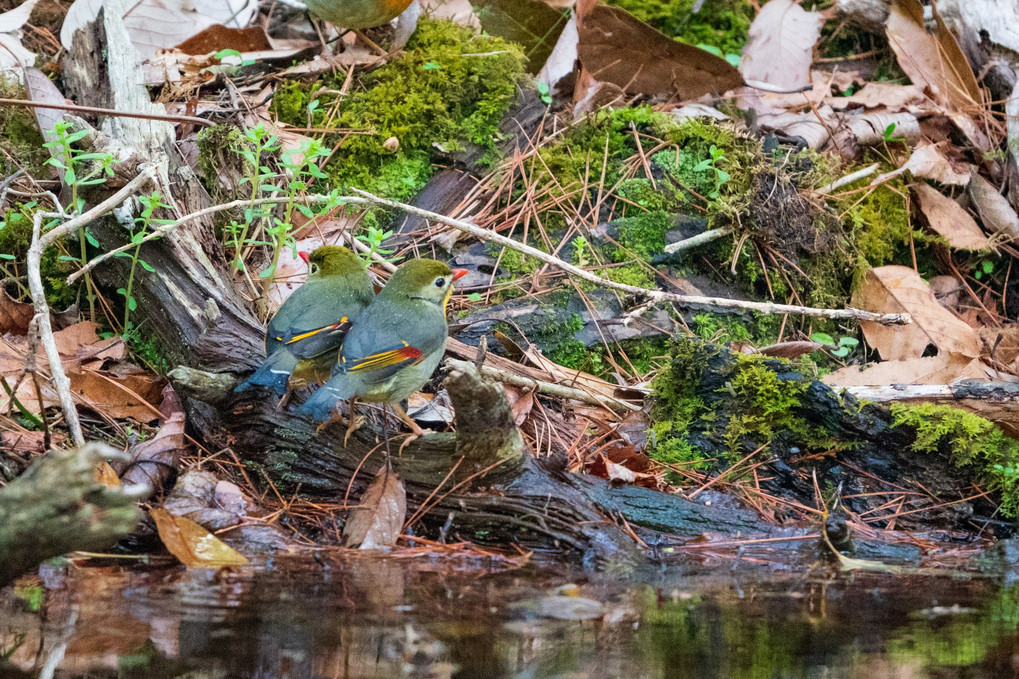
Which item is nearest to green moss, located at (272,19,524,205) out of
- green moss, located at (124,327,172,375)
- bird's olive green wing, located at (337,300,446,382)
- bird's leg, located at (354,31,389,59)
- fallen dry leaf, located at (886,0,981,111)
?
bird's leg, located at (354,31,389,59)

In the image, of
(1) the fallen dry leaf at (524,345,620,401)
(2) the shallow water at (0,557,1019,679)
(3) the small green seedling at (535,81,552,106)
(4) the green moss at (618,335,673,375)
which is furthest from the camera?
(3) the small green seedling at (535,81,552,106)

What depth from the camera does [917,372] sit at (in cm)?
479

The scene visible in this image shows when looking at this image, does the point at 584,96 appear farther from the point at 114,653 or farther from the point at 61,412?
the point at 114,653

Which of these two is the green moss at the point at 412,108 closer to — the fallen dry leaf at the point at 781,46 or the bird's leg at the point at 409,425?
the fallen dry leaf at the point at 781,46

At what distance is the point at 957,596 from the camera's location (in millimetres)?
3031

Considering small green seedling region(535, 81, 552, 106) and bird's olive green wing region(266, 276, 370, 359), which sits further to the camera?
small green seedling region(535, 81, 552, 106)

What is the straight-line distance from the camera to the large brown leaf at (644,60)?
5852 millimetres

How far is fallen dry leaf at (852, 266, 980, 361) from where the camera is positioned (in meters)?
4.97

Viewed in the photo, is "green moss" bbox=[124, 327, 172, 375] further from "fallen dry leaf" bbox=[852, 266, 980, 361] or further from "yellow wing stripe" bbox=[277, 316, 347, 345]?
"fallen dry leaf" bbox=[852, 266, 980, 361]

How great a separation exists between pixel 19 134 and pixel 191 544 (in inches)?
132

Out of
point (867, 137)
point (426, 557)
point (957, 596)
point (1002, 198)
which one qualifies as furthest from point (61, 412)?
point (1002, 198)

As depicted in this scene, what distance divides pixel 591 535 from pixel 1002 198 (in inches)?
169

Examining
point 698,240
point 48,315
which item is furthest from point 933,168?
point 48,315

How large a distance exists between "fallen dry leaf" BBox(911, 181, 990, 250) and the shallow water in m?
3.30
